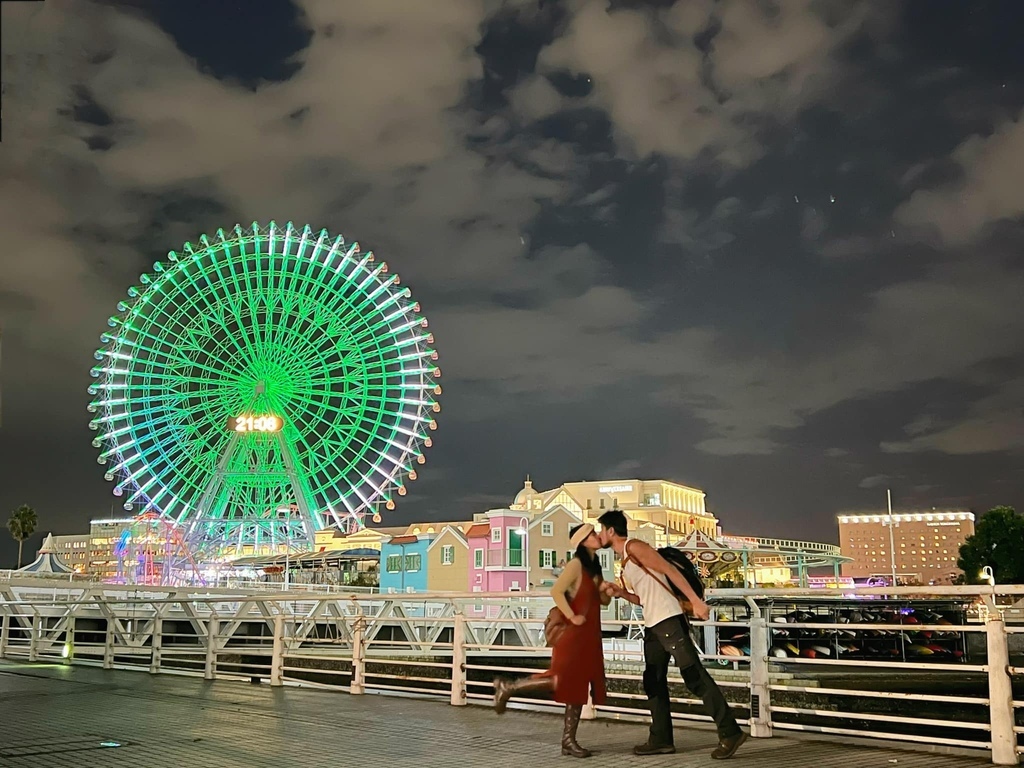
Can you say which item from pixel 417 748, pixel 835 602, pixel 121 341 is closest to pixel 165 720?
pixel 417 748

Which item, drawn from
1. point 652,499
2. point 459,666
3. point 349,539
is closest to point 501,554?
point 349,539

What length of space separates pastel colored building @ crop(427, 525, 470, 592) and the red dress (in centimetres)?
4932

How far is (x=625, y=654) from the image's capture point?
11.0 m

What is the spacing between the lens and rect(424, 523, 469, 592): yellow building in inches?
2232

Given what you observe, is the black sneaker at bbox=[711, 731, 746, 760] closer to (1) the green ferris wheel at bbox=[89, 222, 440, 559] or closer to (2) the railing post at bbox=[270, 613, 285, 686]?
(2) the railing post at bbox=[270, 613, 285, 686]

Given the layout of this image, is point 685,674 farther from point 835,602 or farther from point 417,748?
point 835,602

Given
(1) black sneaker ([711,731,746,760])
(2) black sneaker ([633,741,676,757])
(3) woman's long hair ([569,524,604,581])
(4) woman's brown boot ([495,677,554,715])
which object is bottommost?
(2) black sneaker ([633,741,676,757])

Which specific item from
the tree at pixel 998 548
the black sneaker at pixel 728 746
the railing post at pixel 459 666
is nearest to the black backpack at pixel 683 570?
the black sneaker at pixel 728 746

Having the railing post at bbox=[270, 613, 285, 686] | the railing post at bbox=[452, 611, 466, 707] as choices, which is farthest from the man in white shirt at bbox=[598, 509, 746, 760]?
the railing post at bbox=[270, 613, 285, 686]

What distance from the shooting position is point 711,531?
132250 mm

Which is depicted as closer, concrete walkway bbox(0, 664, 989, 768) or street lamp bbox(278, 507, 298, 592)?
concrete walkway bbox(0, 664, 989, 768)

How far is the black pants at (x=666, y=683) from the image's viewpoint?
710cm

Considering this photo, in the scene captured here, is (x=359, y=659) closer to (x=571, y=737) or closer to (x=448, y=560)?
(x=571, y=737)

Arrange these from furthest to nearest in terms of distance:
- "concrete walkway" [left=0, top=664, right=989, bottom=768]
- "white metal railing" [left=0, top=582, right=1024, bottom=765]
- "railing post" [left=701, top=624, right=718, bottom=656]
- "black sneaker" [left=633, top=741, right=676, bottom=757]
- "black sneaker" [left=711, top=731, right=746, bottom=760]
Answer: "railing post" [left=701, top=624, right=718, bottom=656]
"white metal railing" [left=0, top=582, right=1024, bottom=765]
"black sneaker" [left=633, top=741, right=676, bottom=757]
"concrete walkway" [left=0, top=664, right=989, bottom=768]
"black sneaker" [left=711, top=731, right=746, bottom=760]
